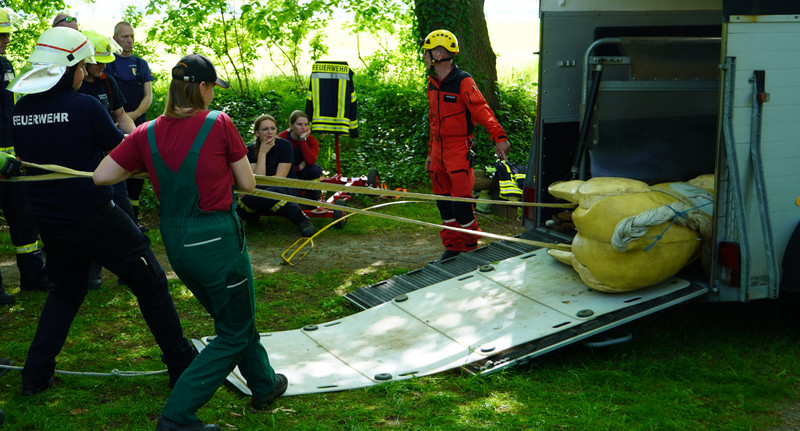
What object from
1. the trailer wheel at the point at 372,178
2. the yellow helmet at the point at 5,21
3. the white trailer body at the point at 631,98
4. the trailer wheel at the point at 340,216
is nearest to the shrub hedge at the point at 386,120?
the trailer wheel at the point at 372,178

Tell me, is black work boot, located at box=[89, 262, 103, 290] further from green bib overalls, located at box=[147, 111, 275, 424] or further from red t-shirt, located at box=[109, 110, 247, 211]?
red t-shirt, located at box=[109, 110, 247, 211]

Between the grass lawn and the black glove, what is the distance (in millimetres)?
1221

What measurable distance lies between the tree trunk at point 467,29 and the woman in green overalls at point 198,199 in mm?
7615

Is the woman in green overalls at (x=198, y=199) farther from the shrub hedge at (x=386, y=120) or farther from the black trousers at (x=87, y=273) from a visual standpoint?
the shrub hedge at (x=386, y=120)

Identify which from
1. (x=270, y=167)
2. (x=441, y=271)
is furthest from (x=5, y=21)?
(x=441, y=271)

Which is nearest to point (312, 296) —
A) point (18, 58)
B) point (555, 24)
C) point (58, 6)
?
point (555, 24)

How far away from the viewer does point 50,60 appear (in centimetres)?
389

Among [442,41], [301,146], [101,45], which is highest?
[442,41]

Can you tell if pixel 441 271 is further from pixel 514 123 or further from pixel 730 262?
pixel 514 123

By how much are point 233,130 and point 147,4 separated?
430 inches

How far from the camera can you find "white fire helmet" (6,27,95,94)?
12.7 ft

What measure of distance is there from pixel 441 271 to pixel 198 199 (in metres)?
2.76

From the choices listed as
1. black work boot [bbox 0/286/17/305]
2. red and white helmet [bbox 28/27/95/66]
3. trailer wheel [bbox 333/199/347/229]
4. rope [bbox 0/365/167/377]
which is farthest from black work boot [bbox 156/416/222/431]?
trailer wheel [bbox 333/199/347/229]

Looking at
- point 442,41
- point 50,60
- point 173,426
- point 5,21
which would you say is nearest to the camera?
point 173,426
